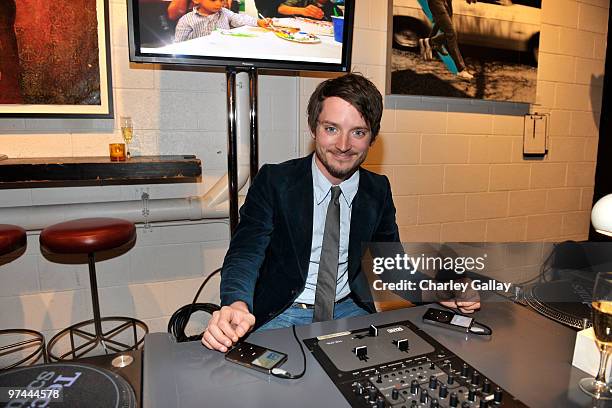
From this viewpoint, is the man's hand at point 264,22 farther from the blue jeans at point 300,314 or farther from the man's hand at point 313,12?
the blue jeans at point 300,314

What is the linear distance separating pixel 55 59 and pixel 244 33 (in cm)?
101

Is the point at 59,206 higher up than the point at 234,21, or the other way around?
the point at 234,21

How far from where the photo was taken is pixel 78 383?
30.8 inches

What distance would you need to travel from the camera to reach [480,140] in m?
3.28

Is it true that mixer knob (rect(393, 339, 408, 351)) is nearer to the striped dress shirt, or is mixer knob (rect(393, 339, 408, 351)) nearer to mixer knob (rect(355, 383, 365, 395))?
mixer knob (rect(355, 383, 365, 395))

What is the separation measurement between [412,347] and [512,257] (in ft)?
1.78

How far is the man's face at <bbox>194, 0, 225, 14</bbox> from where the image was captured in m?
1.92

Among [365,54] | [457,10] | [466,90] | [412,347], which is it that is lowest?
[412,347]

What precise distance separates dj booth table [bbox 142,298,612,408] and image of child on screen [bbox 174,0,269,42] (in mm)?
1382

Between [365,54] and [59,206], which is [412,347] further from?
[365,54]

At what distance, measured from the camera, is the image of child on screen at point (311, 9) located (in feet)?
6.86

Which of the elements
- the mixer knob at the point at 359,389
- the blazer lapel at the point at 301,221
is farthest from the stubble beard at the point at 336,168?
the mixer knob at the point at 359,389

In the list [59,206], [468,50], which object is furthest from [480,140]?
[59,206]

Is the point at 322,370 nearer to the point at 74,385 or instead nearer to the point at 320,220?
the point at 74,385
